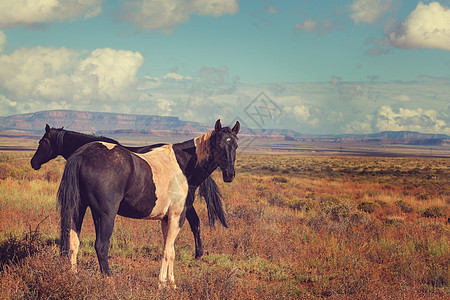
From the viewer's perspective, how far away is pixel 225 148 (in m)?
5.23

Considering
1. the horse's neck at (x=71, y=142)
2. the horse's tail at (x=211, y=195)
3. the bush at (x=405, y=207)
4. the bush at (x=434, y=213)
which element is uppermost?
the horse's neck at (x=71, y=142)

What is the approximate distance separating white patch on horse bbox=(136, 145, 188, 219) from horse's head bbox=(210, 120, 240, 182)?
70cm

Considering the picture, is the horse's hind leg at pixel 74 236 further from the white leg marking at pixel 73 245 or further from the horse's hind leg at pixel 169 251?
the horse's hind leg at pixel 169 251

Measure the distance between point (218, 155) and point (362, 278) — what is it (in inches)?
135

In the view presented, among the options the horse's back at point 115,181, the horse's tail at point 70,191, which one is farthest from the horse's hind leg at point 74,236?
the horse's back at point 115,181

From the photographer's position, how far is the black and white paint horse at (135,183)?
15.2 feet

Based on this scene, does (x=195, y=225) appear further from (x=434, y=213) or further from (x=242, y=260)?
(x=434, y=213)

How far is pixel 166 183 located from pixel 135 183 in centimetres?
54

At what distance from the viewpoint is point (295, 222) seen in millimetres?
10250

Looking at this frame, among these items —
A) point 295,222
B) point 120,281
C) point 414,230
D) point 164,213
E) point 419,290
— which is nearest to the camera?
point 120,281

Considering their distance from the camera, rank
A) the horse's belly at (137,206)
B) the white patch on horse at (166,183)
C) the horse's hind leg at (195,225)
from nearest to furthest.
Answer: the horse's belly at (137,206) < the white patch on horse at (166,183) < the horse's hind leg at (195,225)

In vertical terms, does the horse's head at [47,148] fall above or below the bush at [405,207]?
above

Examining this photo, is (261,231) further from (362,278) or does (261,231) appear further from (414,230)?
(414,230)

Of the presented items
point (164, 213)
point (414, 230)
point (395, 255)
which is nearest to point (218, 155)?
point (164, 213)
